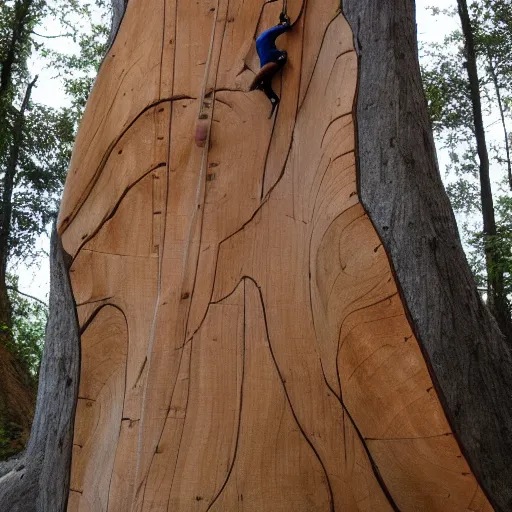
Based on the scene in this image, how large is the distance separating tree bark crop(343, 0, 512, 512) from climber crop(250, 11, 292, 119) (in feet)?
0.77

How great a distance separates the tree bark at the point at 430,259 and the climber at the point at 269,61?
0.77 feet

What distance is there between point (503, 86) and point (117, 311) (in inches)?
398

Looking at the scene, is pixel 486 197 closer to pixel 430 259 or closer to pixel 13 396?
pixel 13 396

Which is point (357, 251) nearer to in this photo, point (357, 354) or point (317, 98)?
point (357, 354)

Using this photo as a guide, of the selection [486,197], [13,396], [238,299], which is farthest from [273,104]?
[486,197]

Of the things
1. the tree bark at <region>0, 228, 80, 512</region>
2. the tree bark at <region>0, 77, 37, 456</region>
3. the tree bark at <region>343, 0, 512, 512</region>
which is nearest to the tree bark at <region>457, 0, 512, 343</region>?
the tree bark at <region>0, 77, 37, 456</region>

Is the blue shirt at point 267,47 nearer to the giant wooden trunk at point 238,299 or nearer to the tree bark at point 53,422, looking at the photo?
the giant wooden trunk at point 238,299

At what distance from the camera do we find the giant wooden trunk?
1.25 m

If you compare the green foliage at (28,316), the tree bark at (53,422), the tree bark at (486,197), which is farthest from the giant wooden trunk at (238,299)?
the green foliage at (28,316)

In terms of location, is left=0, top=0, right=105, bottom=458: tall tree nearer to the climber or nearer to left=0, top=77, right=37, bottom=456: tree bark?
left=0, top=77, right=37, bottom=456: tree bark

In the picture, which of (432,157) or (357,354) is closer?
(357,354)

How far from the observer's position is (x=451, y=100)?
9633mm

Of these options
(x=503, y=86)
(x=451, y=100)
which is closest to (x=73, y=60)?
(x=451, y=100)

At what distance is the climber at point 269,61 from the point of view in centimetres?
151
